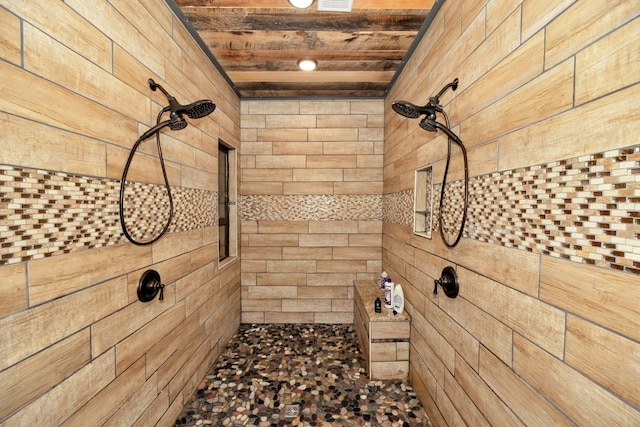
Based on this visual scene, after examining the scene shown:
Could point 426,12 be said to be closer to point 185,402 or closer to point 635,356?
point 635,356

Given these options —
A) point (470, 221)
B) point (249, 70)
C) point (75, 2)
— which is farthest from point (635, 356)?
point (249, 70)

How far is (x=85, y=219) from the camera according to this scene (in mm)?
1030

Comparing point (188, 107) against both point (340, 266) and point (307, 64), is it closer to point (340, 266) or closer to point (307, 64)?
point (307, 64)

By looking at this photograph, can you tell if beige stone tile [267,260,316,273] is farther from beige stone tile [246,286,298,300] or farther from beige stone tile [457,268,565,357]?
beige stone tile [457,268,565,357]

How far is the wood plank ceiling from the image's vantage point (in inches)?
65.6

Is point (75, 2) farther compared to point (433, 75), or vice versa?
point (433, 75)

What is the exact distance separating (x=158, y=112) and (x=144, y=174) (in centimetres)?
38

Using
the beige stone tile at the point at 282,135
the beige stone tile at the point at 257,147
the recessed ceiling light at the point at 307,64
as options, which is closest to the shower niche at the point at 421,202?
the recessed ceiling light at the point at 307,64

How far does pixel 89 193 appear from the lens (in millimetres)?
1048

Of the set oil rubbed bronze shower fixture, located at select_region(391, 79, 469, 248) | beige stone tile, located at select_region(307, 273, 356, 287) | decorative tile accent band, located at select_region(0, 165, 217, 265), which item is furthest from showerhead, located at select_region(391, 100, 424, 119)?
beige stone tile, located at select_region(307, 273, 356, 287)

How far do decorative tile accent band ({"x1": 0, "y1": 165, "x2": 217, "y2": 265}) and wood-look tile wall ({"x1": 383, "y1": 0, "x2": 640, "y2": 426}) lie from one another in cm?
167

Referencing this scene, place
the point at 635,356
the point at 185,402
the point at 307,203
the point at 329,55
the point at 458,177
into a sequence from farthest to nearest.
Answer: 1. the point at 307,203
2. the point at 329,55
3. the point at 185,402
4. the point at 458,177
5. the point at 635,356

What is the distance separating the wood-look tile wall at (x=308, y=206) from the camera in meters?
2.94

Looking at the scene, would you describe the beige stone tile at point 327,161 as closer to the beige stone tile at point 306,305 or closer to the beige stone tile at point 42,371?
the beige stone tile at point 306,305
